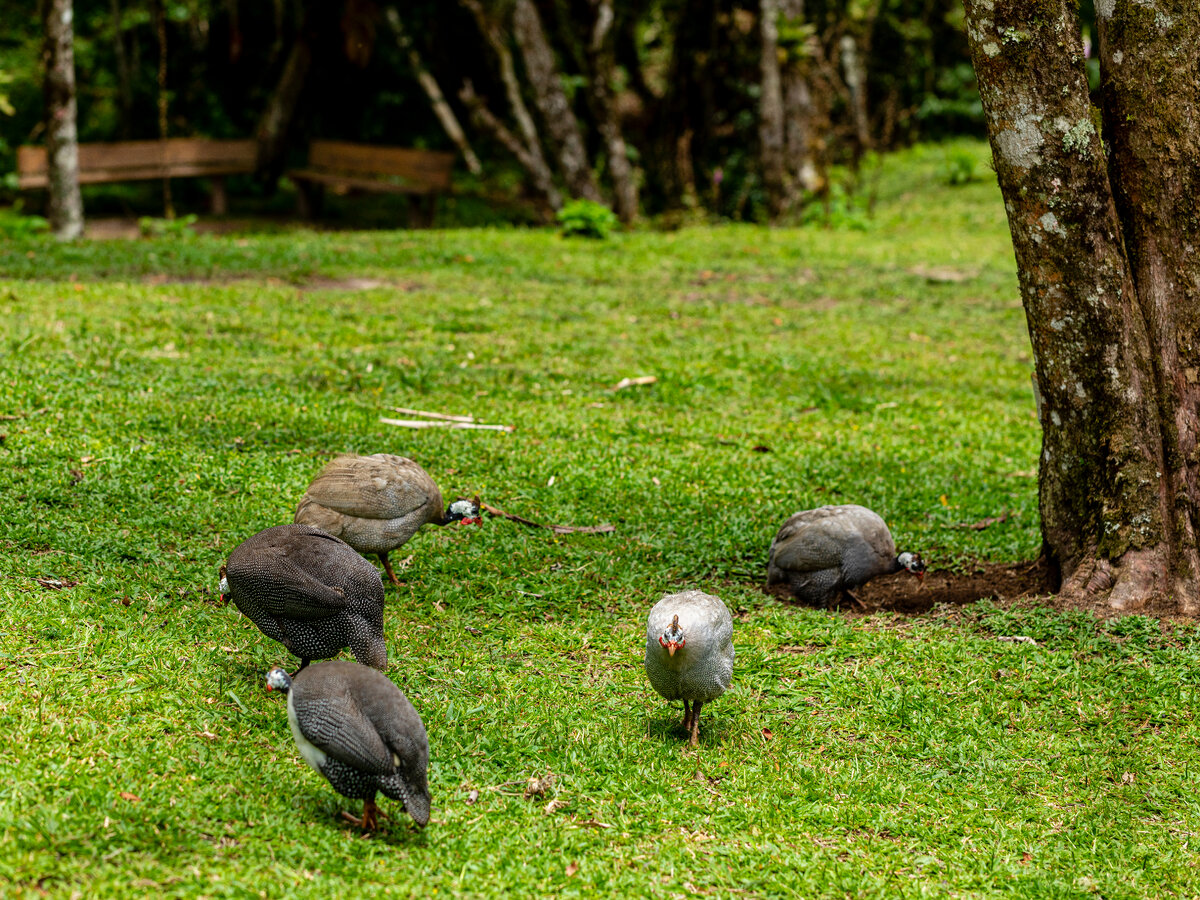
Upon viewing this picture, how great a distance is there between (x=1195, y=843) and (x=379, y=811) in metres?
2.67

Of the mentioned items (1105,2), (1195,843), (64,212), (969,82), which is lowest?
(1195,843)

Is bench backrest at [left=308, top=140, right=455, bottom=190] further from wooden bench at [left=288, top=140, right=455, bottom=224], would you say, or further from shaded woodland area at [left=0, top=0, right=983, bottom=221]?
shaded woodland area at [left=0, top=0, right=983, bottom=221]

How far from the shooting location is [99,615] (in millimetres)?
4820

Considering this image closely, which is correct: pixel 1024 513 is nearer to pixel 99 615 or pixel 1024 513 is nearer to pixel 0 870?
pixel 99 615

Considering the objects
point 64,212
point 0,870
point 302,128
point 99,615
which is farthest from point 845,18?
point 0,870

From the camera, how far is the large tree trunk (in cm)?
510

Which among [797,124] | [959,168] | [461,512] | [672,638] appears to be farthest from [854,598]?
[959,168]

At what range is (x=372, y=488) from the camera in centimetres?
542

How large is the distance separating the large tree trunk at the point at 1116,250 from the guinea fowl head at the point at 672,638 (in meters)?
2.30

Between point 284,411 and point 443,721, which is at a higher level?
point 284,411

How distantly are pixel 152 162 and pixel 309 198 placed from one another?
2482 millimetres

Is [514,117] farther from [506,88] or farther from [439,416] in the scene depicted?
[439,416]

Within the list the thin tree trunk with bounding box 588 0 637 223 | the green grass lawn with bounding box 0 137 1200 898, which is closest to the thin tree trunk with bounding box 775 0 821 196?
the thin tree trunk with bounding box 588 0 637 223

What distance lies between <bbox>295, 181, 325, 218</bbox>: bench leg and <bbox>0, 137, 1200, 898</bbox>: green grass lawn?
748 cm
